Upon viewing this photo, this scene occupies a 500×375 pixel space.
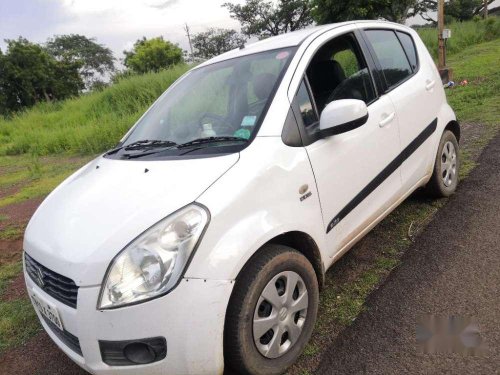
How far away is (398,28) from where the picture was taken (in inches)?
139

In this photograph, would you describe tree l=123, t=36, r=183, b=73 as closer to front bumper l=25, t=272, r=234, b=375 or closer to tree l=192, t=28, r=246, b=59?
tree l=192, t=28, r=246, b=59

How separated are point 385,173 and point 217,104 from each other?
1256 millimetres

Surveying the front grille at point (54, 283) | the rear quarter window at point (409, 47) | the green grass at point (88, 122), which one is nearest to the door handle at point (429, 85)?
the rear quarter window at point (409, 47)

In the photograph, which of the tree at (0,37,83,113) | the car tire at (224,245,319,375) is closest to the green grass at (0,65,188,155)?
the car tire at (224,245,319,375)

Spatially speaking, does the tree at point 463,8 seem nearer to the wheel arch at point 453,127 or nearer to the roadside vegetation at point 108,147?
the roadside vegetation at point 108,147

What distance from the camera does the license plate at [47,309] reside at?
185 centimetres

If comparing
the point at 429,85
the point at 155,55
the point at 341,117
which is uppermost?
the point at 155,55

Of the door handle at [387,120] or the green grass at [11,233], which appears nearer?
the door handle at [387,120]

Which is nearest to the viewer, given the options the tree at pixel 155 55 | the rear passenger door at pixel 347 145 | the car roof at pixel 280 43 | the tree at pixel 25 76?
the rear passenger door at pixel 347 145

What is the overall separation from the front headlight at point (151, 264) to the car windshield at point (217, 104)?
2.18 feet

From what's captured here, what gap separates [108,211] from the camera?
1.94 metres

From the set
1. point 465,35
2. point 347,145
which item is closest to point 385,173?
point 347,145

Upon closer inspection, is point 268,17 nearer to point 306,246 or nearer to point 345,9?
point 345,9

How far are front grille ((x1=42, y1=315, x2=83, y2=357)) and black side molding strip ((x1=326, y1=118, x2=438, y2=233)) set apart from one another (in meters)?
1.41
